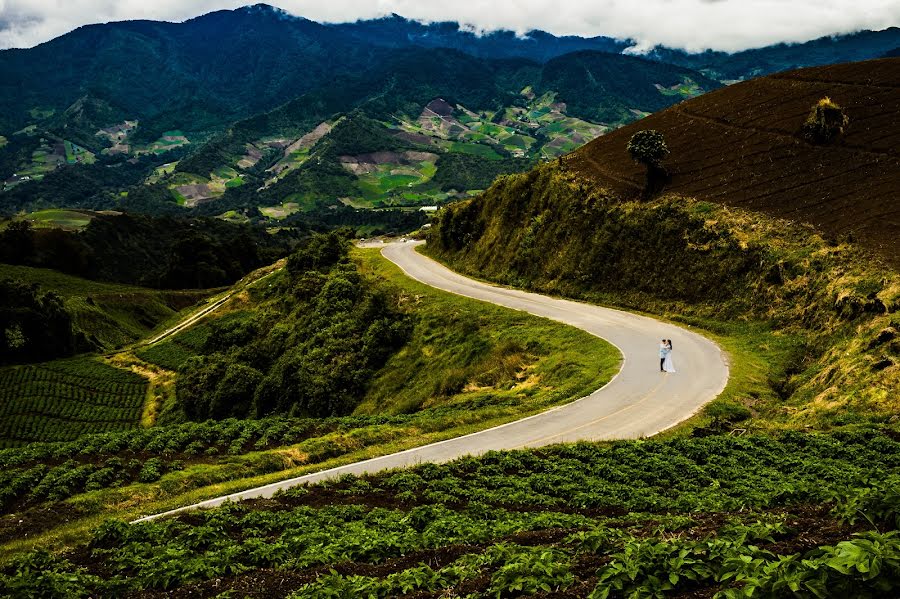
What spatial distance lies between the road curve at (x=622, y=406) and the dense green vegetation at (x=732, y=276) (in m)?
2.68

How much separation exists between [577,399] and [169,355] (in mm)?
77828

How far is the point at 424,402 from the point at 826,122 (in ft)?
127

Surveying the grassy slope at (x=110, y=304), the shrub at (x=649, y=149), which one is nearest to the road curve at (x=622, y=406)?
the shrub at (x=649, y=149)

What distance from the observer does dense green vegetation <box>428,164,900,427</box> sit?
82.9 feet

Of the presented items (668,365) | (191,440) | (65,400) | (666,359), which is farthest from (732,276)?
(65,400)

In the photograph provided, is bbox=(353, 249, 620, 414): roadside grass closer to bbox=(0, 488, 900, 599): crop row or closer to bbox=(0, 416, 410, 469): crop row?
bbox=(0, 416, 410, 469): crop row

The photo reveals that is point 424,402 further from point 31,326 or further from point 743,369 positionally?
point 31,326

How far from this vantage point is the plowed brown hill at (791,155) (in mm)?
38594

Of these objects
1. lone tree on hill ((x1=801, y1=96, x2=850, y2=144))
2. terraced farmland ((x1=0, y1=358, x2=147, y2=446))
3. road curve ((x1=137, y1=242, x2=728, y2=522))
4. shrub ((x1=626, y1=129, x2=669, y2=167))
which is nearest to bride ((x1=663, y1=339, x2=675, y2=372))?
road curve ((x1=137, y1=242, x2=728, y2=522))

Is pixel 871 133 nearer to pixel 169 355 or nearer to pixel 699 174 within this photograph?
pixel 699 174

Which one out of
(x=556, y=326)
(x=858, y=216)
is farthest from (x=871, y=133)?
(x=556, y=326)

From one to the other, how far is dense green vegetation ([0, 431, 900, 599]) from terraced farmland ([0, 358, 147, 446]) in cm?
6380

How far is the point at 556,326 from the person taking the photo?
134 feet

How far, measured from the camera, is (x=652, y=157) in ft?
165
